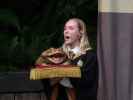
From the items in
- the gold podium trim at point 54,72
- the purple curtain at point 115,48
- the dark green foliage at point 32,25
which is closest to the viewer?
the gold podium trim at point 54,72

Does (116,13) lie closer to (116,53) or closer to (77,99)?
(116,53)

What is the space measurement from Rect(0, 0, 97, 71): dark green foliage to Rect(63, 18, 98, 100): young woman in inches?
30.4

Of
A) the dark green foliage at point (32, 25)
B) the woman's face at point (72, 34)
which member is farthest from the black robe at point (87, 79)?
the dark green foliage at point (32, 25)

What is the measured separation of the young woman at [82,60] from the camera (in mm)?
4051

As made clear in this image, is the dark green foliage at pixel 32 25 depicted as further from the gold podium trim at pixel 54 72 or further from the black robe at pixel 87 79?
the gold podium trim at pixel 54 72

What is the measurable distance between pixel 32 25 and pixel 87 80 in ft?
3.76

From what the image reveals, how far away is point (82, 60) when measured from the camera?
4055 mm

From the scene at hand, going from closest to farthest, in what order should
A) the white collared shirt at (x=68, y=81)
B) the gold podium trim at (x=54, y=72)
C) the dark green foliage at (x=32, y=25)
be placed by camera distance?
the gold podium trim at (x=54, y=72) < the white collared shirt at (x=68, y=81) < the dark green foliage at (x=32, y=25)

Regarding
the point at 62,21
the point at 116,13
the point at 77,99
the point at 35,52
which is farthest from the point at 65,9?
the point at 77,99

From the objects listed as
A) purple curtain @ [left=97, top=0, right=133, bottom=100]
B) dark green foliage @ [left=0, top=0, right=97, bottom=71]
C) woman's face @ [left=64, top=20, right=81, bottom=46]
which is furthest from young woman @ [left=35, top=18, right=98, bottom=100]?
dark green foliage @ [left=0, top=0, right=97, bottom=71]

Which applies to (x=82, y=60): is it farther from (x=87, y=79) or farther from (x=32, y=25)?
(x=32, y=25)

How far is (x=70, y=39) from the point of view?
4.11 m

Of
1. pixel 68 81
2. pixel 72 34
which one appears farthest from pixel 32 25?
pixel 68 81

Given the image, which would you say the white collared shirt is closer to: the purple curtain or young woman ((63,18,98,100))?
young woman ((63,18,98,100))
